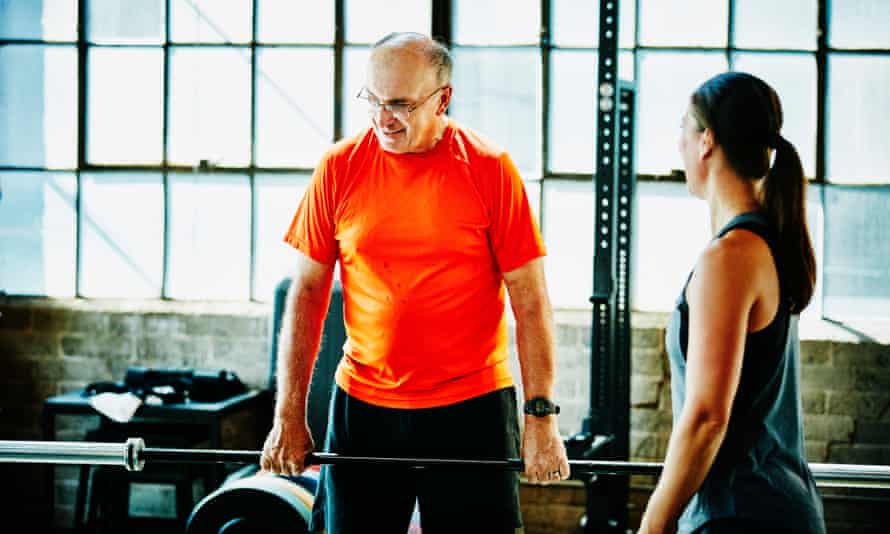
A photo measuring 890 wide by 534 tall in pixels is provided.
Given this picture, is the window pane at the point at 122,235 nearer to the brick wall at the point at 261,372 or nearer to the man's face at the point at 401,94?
the brick wall at the point at 261,372

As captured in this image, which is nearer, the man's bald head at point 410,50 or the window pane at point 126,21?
the man's bald head at point 410,50

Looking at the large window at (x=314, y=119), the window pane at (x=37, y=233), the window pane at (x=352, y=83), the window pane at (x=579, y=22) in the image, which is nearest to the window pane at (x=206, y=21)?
the large window at (x=314, y=119)

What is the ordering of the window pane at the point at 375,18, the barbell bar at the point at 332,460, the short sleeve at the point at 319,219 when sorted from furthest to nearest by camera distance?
the window pane at the point at 375,18, the short sleeve at the point at 319,219, the barbell bar at the point at 332,460

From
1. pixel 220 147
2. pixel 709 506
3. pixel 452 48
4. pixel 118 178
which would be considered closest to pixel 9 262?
pixel 118 178

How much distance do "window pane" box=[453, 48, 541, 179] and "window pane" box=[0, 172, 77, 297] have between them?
1.85 meters

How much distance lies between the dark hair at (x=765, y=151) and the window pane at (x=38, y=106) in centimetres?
354

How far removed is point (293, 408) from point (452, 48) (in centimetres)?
239

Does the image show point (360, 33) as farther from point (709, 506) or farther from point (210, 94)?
point (709, 506)

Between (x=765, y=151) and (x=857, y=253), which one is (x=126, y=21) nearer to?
(x=857, y=253)

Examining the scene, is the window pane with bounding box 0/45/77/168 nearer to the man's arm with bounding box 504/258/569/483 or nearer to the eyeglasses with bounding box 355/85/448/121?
the eyeglasses with bounding box 355/85/448/121

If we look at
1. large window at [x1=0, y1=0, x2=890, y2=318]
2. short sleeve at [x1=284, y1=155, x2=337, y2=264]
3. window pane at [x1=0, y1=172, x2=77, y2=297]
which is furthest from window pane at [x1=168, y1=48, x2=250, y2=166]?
short sleeve at [x1=284, y1=155, x2=337, y2=264]

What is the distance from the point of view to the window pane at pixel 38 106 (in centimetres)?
412

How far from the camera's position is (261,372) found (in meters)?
3.97

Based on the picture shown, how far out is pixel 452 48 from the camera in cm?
397
